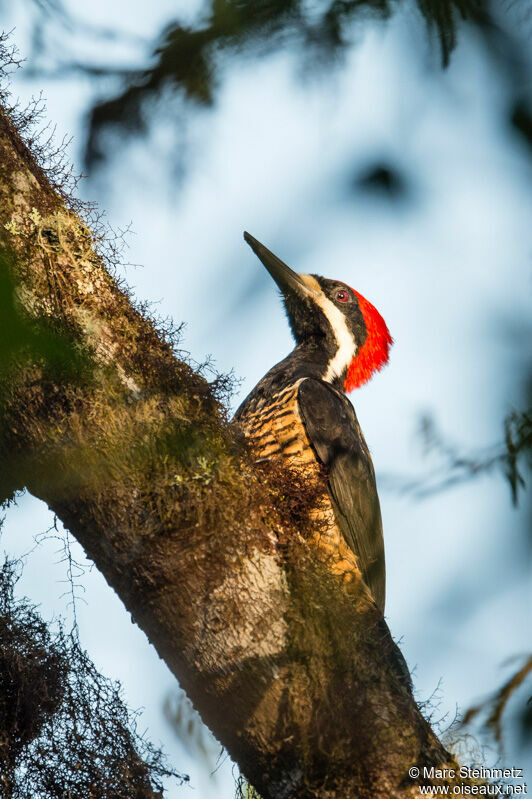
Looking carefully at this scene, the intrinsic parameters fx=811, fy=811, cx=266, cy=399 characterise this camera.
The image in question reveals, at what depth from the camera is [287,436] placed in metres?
3.56

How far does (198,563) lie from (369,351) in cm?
330

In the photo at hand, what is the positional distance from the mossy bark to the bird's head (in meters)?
2.52

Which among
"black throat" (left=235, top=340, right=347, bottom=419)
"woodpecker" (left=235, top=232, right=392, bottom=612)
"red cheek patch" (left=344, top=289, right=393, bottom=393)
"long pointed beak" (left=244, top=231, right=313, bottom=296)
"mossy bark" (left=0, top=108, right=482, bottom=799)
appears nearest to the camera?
"mossy bark" (left=0, top=108, right=482, bottom=799)

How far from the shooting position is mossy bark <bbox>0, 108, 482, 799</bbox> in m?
1.92

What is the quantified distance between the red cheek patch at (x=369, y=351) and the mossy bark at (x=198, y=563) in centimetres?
292

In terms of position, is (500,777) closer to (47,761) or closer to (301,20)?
(47,761)

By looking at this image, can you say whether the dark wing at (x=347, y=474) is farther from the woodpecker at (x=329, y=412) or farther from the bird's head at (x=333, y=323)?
the bird's head at (x=333, y=323)

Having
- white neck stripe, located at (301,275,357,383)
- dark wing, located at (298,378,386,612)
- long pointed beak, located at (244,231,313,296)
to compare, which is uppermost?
long pointed beak, located at (244,231,313,296)

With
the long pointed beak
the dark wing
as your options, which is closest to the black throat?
the dark wing

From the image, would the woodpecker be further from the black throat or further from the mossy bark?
the mossy bark

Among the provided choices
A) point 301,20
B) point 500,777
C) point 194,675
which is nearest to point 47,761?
point 194,675

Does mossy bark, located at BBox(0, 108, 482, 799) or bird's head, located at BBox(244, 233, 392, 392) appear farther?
bird's head, located at BBox(244, 233, 392, 392)

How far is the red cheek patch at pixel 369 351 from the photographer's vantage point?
16.6 ft

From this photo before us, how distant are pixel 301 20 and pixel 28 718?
212 centimetres
